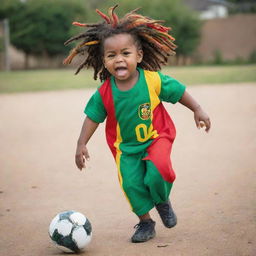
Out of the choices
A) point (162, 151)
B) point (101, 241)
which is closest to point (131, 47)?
point (162, 151)

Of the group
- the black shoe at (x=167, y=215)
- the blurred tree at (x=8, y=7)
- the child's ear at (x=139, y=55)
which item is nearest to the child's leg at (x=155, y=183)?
the black shoe at (x=167, y=215)

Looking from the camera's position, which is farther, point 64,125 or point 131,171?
point 64,125

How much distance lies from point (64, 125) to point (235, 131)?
3.14 meters

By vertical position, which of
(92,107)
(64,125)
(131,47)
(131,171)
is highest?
(131,47)

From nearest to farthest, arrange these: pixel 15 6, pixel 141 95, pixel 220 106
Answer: pixel 141 95, pixel 220 106, pixel 15 6

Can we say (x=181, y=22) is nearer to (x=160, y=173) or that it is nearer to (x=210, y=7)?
(x=210, y=7)

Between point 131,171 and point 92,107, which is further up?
point 92,107

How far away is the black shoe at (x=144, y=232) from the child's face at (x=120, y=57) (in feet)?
3.57

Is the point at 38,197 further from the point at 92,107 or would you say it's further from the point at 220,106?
the point at 220,106

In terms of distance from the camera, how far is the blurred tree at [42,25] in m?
36.1

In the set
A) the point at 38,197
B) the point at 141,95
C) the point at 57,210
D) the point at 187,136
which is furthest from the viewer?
the point at 187,136

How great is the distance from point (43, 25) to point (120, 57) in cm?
3376

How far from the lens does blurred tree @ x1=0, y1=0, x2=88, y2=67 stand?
119 ft

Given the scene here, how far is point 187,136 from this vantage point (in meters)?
8.63
